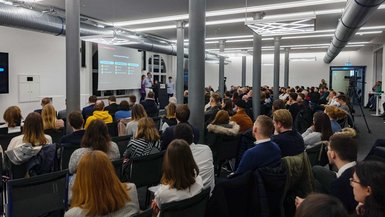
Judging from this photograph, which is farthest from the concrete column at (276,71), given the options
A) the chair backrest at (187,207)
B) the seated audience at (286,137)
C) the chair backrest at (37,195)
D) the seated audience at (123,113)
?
the chair backrest at (187,207)

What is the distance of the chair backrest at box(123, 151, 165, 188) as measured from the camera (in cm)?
334

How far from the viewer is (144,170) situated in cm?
344

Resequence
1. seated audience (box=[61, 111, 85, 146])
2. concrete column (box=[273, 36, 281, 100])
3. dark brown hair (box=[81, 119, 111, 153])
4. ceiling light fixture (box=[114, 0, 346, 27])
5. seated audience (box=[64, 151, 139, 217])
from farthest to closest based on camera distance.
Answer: concrete column (box=[273, 36, 281, 100]) < ceiling light fixture (box=[114, 0, 346, 27]) < seated audience (box=[61, 111, 85, 146]) < dark brown hair (box=[81, 119, 111, 153]) < seated audience (box=[64, 151, 139, 217])

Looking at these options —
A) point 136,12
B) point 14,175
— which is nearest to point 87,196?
point 14,175

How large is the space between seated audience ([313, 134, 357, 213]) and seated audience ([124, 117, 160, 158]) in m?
1.86

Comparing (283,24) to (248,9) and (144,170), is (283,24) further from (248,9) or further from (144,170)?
(144,170)

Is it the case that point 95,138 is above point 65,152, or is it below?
above

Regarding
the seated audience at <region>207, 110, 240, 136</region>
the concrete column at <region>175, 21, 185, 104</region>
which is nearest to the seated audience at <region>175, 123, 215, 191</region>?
the seated audience at <region>207, 110, 240, 136</region>

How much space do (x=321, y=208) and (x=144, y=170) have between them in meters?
2.58

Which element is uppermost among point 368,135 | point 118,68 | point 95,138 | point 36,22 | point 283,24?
point 36,22

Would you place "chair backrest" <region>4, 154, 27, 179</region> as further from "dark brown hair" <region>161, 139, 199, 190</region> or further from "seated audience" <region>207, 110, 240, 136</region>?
"seated audience" <region>207, 110, 240, 136</region>

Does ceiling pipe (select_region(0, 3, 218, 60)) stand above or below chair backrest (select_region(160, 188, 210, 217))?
above

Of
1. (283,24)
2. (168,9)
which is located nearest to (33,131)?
(283,24)

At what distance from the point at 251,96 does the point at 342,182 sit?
8552 millimetres
